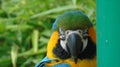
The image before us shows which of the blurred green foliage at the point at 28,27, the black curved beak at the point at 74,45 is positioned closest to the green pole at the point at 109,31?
the black curved beak at the point at 74,45

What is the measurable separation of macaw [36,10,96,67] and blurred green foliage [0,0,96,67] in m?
0.99

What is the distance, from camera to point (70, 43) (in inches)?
90.5

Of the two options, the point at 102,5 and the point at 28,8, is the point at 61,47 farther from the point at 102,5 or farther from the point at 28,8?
the point at 28,8

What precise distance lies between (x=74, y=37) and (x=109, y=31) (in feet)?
1.91

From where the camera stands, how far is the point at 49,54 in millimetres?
2467

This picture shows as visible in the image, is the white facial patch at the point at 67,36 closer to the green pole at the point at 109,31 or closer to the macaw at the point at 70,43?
the macaw at the point at 70,43

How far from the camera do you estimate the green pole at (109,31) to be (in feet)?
5.57

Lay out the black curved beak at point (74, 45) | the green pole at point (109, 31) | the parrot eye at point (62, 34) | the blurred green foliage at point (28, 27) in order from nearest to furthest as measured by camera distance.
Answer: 1. the green pole at point (109, 31)
2. the black curved beak at point (74, 45)
3. the parrot eye at point (62, 34)
4. the blurred green foliage at point (28, 27)

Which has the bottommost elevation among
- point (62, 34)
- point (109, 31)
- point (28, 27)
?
point (109, 31)

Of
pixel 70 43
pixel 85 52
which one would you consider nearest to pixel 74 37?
pixel 70 43

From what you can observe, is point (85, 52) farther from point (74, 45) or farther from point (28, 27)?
point (28, 27)

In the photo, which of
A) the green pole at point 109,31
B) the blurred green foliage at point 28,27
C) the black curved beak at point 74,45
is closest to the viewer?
the green pole at point 109,31

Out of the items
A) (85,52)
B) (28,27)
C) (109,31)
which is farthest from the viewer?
(28,27)

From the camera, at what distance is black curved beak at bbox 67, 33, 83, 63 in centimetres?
229
